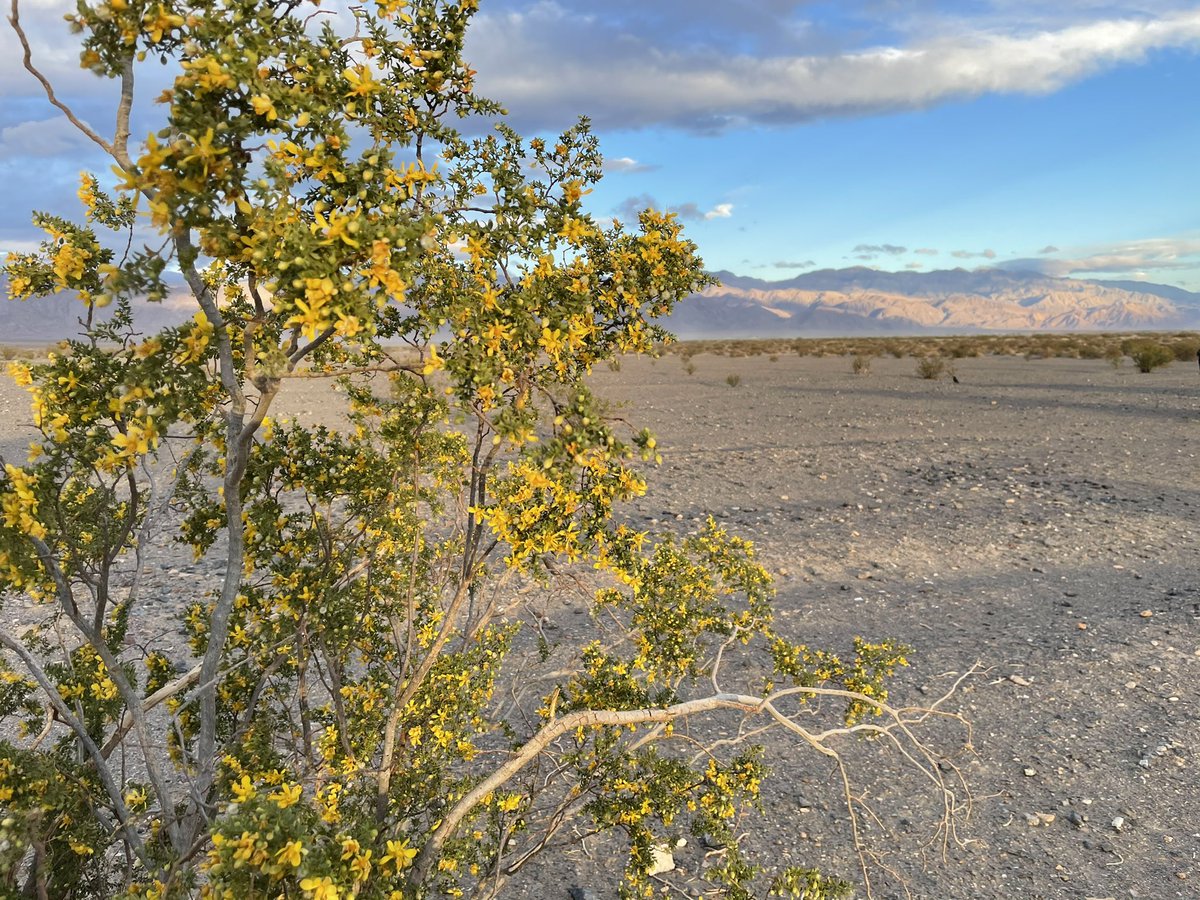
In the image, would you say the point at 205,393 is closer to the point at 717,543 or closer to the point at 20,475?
the point at 20,475

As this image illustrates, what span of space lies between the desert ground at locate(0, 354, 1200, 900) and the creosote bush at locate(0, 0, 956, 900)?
2.11 ft

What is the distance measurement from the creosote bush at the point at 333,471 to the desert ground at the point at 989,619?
2.11ft

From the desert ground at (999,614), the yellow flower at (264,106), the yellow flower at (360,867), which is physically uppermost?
the yellow flower at (264,106)

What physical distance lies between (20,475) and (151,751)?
1.05 meters

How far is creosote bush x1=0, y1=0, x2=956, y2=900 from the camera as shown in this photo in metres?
1.98

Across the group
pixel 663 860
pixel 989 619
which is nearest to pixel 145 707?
pixel 663 860

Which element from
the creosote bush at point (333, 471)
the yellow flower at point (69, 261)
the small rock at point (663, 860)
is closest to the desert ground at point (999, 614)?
the small rock at point (663, 860)

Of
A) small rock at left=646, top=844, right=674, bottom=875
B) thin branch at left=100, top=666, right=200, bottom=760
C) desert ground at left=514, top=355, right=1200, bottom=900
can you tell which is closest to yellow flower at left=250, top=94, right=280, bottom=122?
desert ground at left=514, top=355, right=1200, bottom=900

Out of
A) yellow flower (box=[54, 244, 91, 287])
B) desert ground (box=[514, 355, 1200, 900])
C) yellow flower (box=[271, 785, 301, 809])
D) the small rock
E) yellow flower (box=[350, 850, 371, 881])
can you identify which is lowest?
desert ground (box=[514, 355, 1200, 900])

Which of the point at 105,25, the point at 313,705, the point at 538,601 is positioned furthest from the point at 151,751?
the point at 538,601

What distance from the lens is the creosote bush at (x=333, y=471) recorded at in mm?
1979

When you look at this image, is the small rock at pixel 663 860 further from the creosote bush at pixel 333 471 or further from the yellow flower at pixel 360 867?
the yellow flower at pixel 360 867

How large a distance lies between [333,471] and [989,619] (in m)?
7.50

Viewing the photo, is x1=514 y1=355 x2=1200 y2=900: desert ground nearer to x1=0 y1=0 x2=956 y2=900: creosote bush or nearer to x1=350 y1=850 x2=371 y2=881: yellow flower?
x1=0 y1=0 x2=956 y2=900: creosote bush
